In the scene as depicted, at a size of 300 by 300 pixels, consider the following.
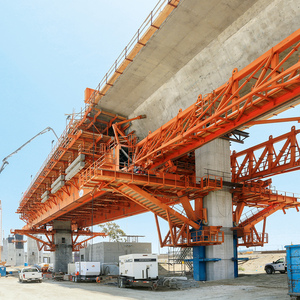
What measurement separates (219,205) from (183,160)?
541 centimetres

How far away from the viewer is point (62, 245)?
51.0m

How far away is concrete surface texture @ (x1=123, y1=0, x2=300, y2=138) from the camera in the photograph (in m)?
15.7

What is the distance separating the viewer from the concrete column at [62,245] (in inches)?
1949

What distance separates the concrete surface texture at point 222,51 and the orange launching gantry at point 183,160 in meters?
0.96

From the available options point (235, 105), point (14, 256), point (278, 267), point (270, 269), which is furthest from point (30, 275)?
point (14, 256)

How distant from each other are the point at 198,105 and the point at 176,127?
2219 millimetres

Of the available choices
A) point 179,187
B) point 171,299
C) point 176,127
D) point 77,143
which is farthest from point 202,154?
point 171,299

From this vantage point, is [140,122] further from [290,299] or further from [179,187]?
[290,299]

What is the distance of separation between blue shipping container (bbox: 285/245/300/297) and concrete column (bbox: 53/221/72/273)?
4018 centimetres

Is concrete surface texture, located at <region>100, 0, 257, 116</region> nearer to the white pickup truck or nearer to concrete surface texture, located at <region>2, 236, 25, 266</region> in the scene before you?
the white pickup truck

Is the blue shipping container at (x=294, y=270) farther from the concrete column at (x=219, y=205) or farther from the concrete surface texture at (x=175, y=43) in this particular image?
the concrete column at (x=219, y=205)

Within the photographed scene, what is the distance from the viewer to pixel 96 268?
31234mm

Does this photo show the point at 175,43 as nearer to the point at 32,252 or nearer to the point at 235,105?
the point at 235,105

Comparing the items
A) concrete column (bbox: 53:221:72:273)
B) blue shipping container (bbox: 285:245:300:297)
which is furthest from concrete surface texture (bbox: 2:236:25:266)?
blue shipping container (bbox: 285:245:300:297)
